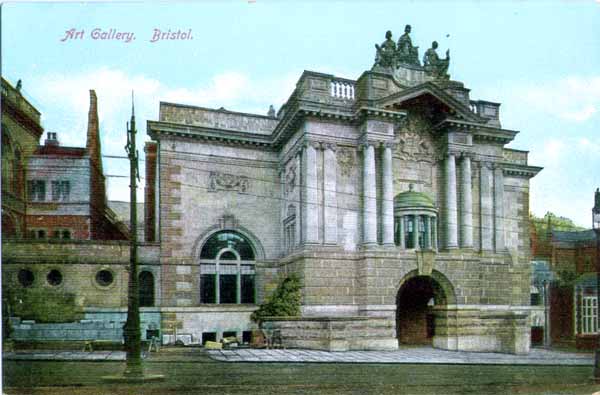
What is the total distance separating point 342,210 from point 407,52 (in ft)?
22.3

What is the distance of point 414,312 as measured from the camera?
25.5 meters

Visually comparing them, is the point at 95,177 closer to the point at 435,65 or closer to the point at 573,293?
the point at 435,65

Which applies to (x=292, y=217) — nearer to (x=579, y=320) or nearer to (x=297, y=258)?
(x=297, y=258)

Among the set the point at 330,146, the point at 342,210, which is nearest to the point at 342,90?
the point at 330,146

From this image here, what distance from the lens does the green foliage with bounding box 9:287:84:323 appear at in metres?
17.0

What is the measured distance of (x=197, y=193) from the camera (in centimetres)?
2314

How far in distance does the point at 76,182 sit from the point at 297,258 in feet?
27.8

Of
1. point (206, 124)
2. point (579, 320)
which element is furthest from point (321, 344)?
point (579, 320)

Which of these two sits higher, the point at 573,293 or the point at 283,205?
the point at 283,205

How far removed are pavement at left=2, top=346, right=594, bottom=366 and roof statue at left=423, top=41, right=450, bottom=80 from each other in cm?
1103

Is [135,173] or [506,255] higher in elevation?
[135,173]

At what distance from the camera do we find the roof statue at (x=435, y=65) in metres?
23.3

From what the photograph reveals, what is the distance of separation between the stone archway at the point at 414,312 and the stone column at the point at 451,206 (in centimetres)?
211

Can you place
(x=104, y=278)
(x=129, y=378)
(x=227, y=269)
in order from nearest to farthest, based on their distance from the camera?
(x=129, y=378) < (x=104, y=278) < (x=227, y=269)
